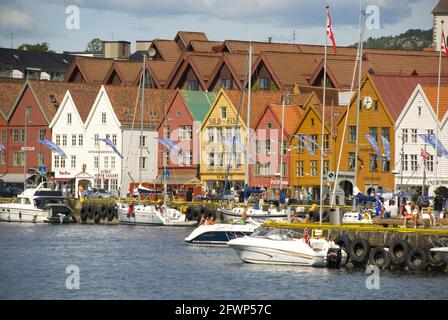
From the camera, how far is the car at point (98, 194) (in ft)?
419

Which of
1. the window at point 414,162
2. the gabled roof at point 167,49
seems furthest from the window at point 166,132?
the gabled roof at point 167,49

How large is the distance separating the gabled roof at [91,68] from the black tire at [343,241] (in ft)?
311

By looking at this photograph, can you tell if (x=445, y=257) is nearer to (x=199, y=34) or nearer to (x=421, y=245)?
(x=421, y=245)

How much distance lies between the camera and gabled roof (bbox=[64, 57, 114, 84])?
16612cm

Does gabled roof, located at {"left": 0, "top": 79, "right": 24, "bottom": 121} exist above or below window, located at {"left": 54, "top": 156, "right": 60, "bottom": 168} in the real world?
above

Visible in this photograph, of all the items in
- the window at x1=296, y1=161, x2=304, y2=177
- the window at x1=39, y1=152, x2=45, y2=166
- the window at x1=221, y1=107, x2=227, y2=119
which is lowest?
the window at x1=296, y1=161, x2=304, y2=177

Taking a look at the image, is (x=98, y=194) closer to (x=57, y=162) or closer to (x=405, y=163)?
(x=57, y=162)

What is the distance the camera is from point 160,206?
111m

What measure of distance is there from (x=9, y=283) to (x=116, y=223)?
164 feet

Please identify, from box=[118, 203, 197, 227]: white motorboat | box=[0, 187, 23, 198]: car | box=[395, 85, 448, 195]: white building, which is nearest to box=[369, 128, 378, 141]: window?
box=[395, 85, 448, 195]: white building

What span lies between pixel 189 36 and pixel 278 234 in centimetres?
10857

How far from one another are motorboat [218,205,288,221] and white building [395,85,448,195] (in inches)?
753

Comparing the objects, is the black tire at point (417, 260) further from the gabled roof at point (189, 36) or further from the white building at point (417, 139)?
the gabled roof at point (189, 36)

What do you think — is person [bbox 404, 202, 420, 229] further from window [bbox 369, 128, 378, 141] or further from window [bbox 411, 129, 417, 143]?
window [bbox 369, 128, 378, 141]
